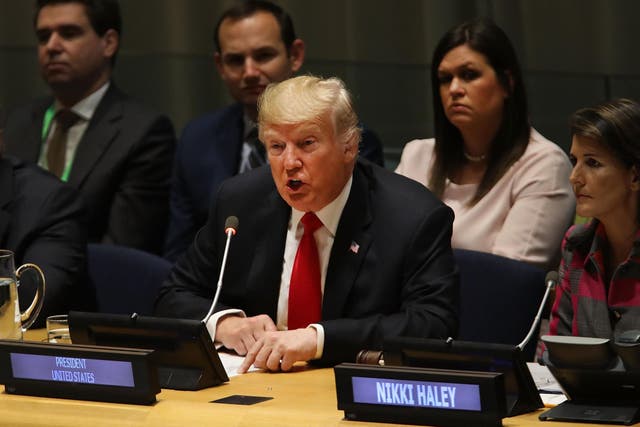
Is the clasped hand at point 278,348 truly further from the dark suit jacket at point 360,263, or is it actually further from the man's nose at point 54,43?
the man's nose at point 54,43

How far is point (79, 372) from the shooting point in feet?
7.72

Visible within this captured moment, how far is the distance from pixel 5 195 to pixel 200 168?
3.65 ft

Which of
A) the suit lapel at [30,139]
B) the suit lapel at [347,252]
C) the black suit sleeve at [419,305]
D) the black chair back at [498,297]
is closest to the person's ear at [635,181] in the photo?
the black chair back at [498,297]

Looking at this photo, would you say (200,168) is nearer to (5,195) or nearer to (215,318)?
(5,195)

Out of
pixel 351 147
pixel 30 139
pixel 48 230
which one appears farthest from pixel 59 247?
pixel 30 139

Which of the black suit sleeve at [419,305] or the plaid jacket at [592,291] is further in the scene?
the plaid jacket at [592,291]

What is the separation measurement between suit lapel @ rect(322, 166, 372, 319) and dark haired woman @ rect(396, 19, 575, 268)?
0.82m

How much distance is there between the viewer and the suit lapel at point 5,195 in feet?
11.5

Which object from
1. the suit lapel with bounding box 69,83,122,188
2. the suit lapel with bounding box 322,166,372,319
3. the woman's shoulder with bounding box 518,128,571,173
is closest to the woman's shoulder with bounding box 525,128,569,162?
the woman's shoulder with bounding box 518,128,571,173

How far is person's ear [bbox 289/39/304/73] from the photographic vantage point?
470cm

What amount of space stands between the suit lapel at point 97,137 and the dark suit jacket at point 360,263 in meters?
1.47

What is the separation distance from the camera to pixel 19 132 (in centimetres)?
488

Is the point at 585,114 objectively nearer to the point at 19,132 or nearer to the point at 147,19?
the point at 19,132

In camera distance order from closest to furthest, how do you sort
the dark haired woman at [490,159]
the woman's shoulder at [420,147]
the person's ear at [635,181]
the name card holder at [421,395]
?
the name card holder at [421,395]
the person's ear at [635,181]
the dark haired woman at [490,159]
the woman's shoulder at [420,147]
